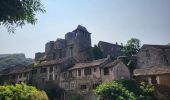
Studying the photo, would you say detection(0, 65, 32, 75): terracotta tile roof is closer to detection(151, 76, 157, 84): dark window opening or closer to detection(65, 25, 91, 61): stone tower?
detection(65, 25, 91, 61): stone tower

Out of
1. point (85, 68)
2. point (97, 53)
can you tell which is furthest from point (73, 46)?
point (85, 68)

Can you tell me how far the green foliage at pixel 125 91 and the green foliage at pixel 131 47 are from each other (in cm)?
2327

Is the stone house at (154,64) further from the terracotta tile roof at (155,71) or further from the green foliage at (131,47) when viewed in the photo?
the green foliage at (131,47)

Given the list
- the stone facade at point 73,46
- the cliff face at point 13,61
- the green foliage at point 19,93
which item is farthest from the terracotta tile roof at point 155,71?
the cliff face at point 13,61

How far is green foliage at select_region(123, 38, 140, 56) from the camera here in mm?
63316

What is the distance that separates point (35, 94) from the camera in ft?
92.2

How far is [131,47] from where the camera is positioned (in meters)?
64.6

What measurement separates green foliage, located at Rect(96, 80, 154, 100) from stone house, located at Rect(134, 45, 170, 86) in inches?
91.3

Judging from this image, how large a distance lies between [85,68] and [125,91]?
12327mm

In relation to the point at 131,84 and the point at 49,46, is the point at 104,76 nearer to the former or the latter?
the point at 131,84

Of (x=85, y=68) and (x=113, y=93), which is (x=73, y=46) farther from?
(x=113, y=93)

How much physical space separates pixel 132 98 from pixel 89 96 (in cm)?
1050

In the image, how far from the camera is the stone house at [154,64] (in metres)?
39.8

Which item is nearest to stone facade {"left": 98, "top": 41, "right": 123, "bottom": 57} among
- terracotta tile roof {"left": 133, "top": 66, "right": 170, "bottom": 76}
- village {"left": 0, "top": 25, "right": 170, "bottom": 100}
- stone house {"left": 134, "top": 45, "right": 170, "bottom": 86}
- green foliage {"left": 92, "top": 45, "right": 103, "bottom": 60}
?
village {"left": 0, "top": 25, "right": 170, "bottom": 100}
